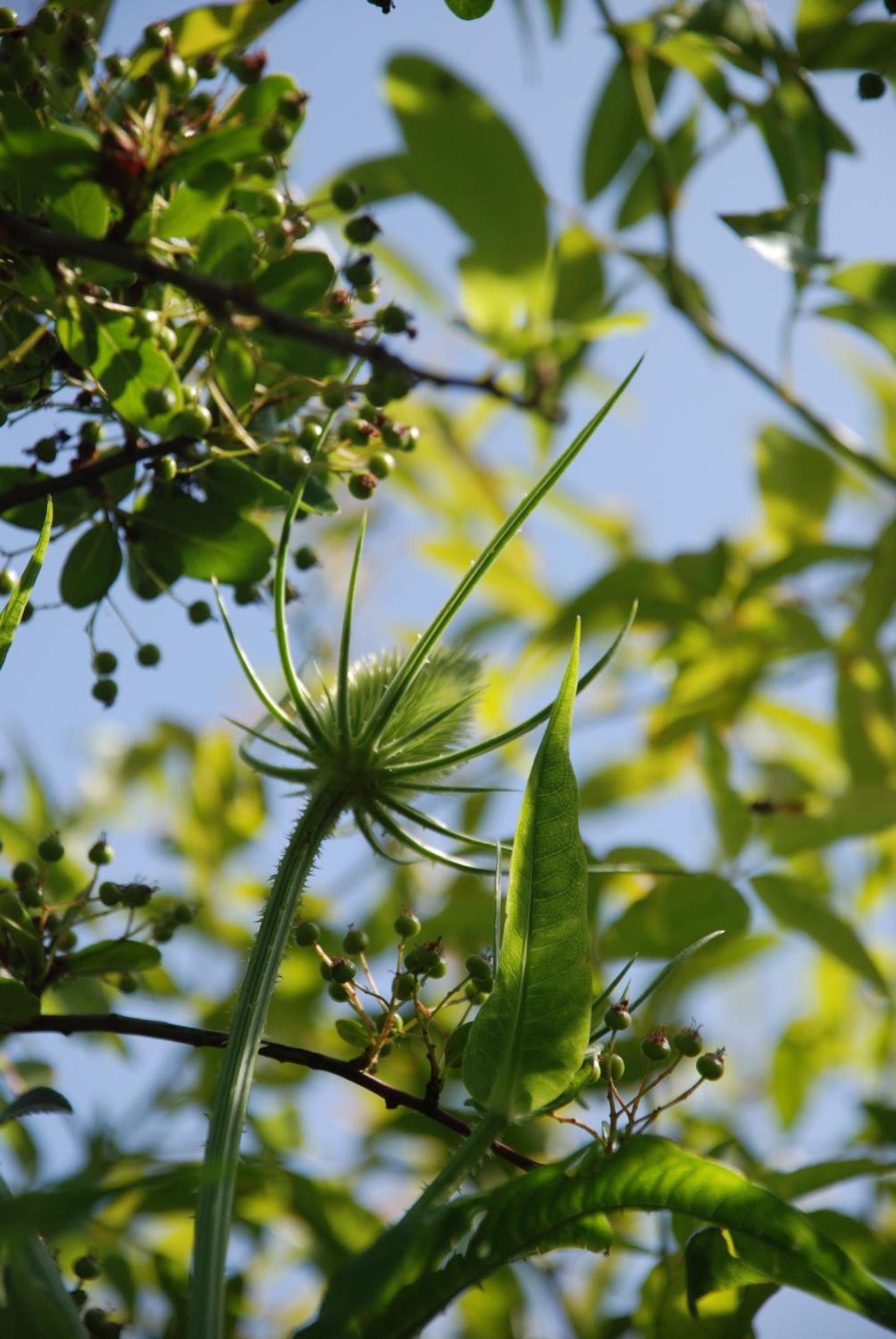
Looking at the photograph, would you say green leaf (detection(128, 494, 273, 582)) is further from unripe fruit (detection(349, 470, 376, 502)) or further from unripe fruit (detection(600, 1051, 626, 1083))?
unripe fruit (detection(600, 1051, 626, 1083))

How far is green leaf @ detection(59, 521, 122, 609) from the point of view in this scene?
904mm

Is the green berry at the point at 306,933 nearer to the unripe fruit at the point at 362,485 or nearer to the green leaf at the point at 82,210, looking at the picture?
the unripe fruit at the point at 362,485

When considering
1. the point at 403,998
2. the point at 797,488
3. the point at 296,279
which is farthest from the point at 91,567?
the point at 797,488

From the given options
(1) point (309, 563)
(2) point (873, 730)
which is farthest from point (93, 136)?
(2) point (873, 730)

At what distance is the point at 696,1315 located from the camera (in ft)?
2.86

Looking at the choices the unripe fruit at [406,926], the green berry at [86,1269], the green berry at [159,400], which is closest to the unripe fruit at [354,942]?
the unripe fruit at [406,926]

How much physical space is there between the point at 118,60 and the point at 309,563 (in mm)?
361

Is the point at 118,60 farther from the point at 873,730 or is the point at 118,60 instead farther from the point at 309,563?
the point at 873,730

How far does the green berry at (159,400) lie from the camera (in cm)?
75

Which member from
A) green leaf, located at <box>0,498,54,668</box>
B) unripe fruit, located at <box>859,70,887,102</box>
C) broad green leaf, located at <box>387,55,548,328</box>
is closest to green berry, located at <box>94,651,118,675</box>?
green leaf, located at <box>0,498,54,668</box>

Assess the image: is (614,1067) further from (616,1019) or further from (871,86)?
(871,86)

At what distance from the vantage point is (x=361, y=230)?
0.87 metres

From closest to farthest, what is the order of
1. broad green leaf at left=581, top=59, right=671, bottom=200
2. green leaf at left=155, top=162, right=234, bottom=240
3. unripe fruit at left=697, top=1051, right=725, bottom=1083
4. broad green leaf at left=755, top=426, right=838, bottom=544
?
green leaf at left=155, top=162, right=234, bottom=240, unripe fruit at left=697, top=1051, right=725, bottom=1083, broad green leaf at left=581, top=59, right=671, bottom=200, broad green leaf at left=755, top=426, right=838, bottom=544

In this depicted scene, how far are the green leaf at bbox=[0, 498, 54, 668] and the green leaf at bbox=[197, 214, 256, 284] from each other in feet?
0.54
